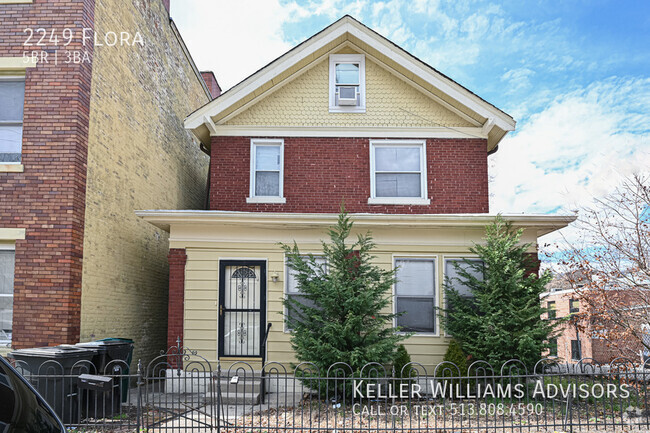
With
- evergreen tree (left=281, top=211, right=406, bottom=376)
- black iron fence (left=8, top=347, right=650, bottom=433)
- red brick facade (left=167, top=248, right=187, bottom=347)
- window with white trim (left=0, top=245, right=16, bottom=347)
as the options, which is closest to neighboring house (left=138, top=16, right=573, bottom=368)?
red brick facade (left=167, top=248, right=187, bottom=347)

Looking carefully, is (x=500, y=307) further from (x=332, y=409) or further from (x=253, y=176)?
(x=253, y=176)

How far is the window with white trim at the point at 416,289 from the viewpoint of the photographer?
37.6ft

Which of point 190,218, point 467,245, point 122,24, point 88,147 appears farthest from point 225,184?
point 467,245

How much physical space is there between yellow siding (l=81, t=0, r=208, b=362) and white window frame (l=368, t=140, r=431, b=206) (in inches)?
222

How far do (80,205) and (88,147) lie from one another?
3.94ft

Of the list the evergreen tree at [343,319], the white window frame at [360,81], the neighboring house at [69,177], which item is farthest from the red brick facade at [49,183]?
the white window frame at [360,81]

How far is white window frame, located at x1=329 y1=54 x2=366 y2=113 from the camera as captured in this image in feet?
42.8

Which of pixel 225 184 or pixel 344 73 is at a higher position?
pixel 344 73

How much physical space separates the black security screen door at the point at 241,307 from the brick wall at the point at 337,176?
1.70 metres

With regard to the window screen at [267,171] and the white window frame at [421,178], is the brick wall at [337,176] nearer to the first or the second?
the white window frame at [421,178]

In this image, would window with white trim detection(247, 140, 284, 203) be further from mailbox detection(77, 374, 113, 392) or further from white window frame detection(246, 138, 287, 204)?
mailbox detection(77, 374, 113, 392)

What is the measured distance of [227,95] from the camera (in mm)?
12531

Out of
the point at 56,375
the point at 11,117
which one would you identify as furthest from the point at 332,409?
the point at 11,117

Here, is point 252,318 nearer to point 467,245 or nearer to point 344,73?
point 467,245
